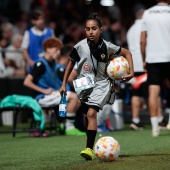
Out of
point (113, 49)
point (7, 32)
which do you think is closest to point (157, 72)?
point (113, 49)

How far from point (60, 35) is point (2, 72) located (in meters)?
4.63

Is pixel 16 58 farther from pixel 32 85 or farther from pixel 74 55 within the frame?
pixel 74 55

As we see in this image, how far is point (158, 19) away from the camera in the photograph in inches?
497

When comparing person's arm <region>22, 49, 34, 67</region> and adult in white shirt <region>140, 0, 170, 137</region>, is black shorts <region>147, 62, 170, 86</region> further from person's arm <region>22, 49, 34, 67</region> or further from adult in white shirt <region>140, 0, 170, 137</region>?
person's arm <region>22, 49, 34, 67</region>

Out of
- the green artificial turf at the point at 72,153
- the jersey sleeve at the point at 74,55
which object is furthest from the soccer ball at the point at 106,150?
the jersey sleeve at the point at 74,55

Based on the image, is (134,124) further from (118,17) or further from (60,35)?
(118,17)

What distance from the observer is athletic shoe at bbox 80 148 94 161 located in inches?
349

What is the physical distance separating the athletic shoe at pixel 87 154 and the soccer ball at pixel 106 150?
0.10 metres

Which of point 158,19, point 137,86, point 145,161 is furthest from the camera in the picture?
point 137,86

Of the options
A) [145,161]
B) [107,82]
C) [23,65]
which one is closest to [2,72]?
[23,65]

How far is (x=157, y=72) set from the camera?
1238 centimetres

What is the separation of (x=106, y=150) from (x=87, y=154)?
0.93 ft

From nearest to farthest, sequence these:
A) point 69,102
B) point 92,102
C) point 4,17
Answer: point 92,102, point 69,102, point 4,17

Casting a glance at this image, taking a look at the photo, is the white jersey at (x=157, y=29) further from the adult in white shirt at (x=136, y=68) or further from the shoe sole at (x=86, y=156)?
the shoe sole at (x=86, y=156)
